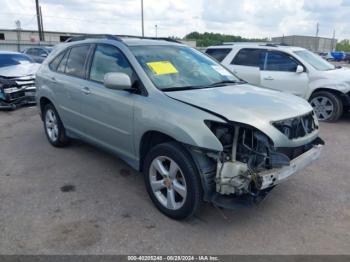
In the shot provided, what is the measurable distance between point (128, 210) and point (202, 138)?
129 centimetres

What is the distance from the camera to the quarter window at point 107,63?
3931 millimetres

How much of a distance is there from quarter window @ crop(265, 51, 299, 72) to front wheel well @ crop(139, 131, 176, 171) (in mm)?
5377

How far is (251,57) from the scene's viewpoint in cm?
838

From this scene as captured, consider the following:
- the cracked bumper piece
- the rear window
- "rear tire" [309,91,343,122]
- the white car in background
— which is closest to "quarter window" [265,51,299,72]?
the white car in background

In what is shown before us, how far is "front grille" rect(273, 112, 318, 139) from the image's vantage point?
123 inches

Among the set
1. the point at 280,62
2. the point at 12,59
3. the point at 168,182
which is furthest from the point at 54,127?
the point at 12,59

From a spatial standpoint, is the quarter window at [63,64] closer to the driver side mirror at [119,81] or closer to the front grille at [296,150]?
the driver side mirror at [119,81]

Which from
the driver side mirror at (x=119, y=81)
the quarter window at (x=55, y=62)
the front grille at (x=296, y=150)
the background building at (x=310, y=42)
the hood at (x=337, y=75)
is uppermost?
the background building at (x=310, y=42)

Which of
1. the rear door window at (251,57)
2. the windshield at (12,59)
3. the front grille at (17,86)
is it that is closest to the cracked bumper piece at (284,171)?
the rear door window at (251,57)

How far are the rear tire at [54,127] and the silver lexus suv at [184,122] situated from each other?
0.69 metres

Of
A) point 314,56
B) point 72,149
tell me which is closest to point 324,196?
point 72,149

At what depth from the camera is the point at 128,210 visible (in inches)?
143

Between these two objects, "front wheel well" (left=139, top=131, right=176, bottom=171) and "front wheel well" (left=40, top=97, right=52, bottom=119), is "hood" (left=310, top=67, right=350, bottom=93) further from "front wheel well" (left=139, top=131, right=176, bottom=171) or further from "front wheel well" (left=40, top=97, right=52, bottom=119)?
"front wheel well" (left=40, top=97, right=52, bottom=119)

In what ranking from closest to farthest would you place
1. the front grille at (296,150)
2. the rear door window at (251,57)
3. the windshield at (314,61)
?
1. the front grille at (296,150)
2. the windshield at (314,61)
3. the rear door window at (251,57)
